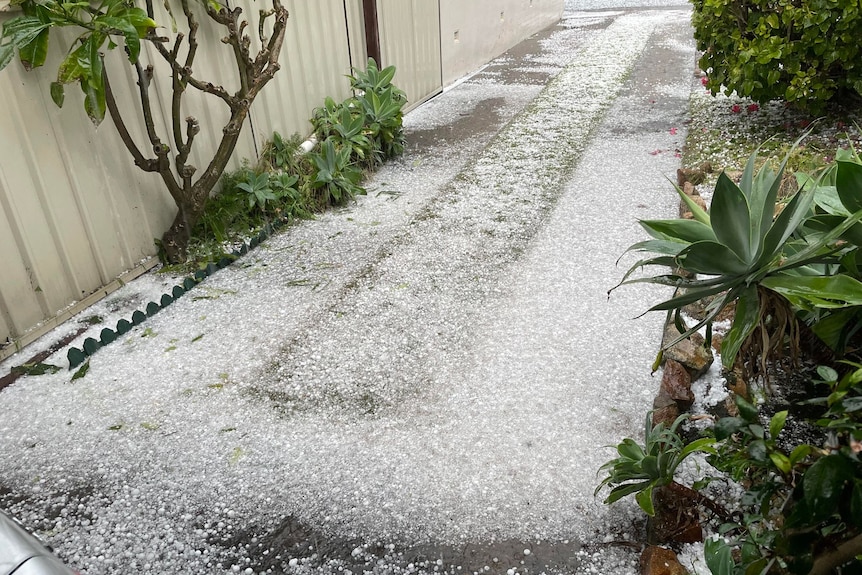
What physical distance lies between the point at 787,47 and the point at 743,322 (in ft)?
9.84

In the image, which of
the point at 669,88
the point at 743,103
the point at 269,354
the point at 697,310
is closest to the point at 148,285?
the point at 269,354

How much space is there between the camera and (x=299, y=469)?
1.81m

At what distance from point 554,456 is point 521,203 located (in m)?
2.00

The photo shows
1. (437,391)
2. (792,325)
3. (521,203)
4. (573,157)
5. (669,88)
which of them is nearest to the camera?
(792,325)

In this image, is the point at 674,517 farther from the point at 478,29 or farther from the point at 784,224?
the point at 478,29

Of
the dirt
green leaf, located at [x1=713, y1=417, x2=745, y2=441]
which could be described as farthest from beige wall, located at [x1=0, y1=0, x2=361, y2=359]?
green leaf, located at [x1=713, y1=417, x2=745, y2=441]

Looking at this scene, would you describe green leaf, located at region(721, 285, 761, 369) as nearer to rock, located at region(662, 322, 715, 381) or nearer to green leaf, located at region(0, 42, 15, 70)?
rock, located at region(662, 322, 715, 381)

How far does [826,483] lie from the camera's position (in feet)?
3.19

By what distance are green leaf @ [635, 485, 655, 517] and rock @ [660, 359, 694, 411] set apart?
46 cm

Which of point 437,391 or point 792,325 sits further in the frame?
point 437,391

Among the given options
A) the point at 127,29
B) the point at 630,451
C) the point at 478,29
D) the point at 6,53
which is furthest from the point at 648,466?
the point at 478,29

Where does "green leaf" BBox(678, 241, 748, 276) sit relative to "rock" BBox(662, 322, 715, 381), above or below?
above

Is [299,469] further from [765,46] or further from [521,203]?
[765,46]

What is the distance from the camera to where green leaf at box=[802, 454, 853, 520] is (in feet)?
3.19
